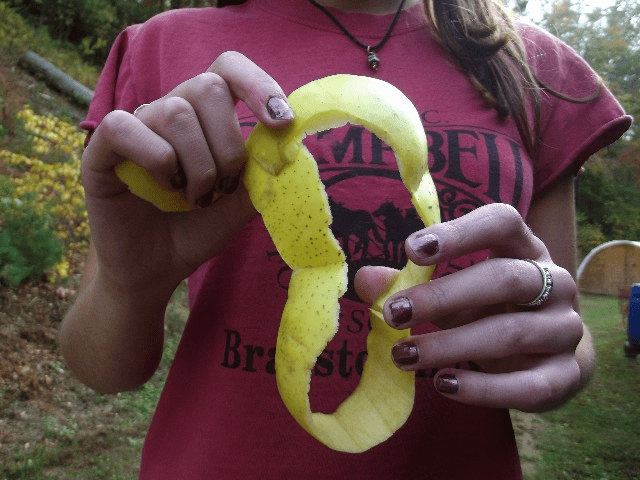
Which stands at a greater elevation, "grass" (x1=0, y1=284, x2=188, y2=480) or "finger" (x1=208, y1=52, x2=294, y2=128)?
"finger" (x1=208, y1=52, x2=294, y2=128)

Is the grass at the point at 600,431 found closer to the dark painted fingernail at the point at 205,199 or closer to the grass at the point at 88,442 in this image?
the grass at the point at 88,442

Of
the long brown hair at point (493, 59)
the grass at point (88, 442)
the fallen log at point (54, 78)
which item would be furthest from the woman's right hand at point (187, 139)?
the fallen log at point (54, 78)

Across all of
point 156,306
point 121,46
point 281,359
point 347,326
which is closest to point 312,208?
point 281,359

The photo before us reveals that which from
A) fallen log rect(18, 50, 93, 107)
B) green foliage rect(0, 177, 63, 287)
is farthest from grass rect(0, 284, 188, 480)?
fallen log rect(18, 50, 93, 107)

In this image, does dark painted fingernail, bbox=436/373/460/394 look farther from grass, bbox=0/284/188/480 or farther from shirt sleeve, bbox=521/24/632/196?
grass, bbox=0/284/188/480

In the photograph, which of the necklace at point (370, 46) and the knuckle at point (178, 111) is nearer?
the knuckle at point (178, 111)

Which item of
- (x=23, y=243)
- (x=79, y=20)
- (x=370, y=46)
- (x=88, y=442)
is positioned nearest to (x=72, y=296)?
(x=23, y=243)
